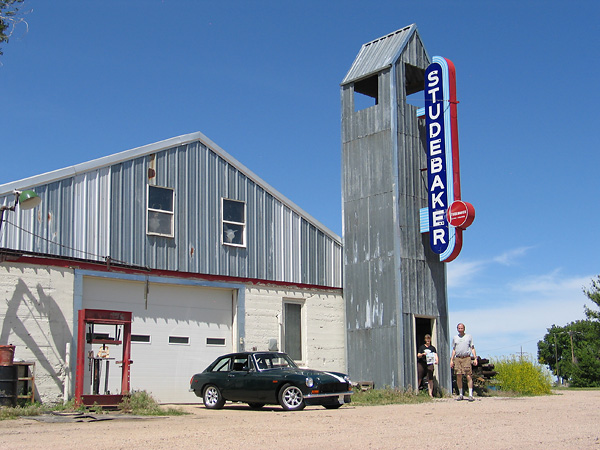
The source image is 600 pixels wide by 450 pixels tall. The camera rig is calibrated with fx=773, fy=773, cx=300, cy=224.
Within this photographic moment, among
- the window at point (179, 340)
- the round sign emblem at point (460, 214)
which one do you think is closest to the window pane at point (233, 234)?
the window at point (179, 340)

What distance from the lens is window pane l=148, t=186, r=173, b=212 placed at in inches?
774

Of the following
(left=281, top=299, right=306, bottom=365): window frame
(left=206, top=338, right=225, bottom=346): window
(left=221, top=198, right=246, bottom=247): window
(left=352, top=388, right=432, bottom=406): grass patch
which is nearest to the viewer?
(left=352, top=388, right=432, bottom=406): grass patch

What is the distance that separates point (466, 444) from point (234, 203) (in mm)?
12605

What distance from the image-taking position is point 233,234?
21109mm

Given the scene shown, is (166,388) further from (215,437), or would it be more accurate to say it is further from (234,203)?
(215,437)

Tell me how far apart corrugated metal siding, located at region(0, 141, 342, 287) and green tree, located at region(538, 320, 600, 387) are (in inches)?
1379

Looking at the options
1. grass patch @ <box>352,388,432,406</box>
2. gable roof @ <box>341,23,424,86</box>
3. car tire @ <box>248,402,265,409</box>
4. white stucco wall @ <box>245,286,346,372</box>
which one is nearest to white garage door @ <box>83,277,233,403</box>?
white stucco wall @ <box>245,286,346,372</box>

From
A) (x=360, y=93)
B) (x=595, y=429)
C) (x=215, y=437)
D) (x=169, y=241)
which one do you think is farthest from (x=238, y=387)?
(x=360, y=93)

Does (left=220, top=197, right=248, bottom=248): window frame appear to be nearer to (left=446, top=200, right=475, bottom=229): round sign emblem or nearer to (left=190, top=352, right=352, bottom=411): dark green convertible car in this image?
(left=190, top=352, right=352, bottom=411): dark green convertible car

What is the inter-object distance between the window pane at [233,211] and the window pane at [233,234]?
0.56ft

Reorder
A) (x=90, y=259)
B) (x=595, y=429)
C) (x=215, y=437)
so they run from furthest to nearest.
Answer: (x=90, y=259), (x=595, y=429), (x=215, y=437)

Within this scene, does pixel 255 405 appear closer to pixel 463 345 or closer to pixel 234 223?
pixel 463 345

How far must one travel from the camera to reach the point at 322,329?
22.6 m

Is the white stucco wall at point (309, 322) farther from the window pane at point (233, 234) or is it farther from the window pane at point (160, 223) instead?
the window pane at point (160, 223)
